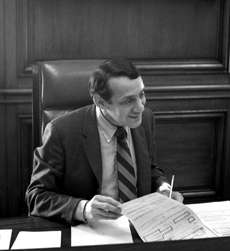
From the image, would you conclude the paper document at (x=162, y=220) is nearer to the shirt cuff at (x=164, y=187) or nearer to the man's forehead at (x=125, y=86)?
the shirt cuff at (x=164, y=187)

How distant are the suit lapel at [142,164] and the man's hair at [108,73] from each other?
22cm

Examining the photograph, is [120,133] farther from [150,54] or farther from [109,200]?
[150,54]

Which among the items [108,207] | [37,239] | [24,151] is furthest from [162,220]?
[24,151]

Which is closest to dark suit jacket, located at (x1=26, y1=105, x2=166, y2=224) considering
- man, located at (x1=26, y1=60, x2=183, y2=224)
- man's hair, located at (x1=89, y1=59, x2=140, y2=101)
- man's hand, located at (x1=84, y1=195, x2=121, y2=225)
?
man, located at (x1=26, y1=60, x2=183, y2=224)

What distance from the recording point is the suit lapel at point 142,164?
213 cm

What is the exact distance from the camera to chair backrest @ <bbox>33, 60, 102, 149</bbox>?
83.7 inches

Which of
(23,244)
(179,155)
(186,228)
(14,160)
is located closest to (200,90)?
(179,155)

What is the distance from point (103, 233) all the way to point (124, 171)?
44 centimetres

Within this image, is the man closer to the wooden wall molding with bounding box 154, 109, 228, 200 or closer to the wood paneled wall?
the wood paneled wall

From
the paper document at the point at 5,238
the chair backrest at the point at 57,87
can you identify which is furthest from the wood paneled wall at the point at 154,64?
the paper document at the point at 5,238

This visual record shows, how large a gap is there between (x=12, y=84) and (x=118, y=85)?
1178 mm

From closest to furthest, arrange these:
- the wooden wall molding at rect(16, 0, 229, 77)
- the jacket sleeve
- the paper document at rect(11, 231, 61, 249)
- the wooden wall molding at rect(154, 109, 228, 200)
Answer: the paper document at rect(11, 231, 61, 249) → the jacket sleeve → the wooden wall molding at rect(16, 0, 229, 77) → the wooden wall molding at rect(154, 109, 228, 200)

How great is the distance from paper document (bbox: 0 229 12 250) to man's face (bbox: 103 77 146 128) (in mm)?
631

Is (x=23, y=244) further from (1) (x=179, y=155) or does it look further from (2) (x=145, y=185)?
(1) (x=179, y=155)
